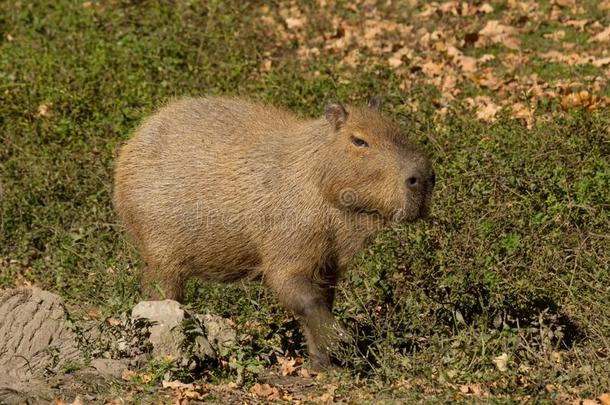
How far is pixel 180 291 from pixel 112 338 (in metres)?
1.24

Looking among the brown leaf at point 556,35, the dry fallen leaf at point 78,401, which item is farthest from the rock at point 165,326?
the brown leaf at point 556,35

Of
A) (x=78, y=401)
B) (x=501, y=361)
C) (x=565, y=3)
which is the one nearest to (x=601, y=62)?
(x=565, y=3)

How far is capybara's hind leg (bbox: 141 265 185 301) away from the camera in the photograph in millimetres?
7399

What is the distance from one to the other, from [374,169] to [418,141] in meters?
2.83

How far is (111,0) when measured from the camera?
40.7 ft

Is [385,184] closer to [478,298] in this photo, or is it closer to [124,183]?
[478,298]

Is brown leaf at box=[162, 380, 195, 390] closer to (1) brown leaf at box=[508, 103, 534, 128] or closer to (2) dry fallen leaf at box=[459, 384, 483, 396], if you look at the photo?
(2) dry fallen leaf at box=[459, 384, 483, 396]

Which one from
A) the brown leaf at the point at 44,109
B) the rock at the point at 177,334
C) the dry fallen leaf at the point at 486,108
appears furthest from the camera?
the brown leaf at the point at 44,109

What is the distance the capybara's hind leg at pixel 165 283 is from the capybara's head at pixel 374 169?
1338 mm

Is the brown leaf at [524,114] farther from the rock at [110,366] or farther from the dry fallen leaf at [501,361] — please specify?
the rock at [110,366]

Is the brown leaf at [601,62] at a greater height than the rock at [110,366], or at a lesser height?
greater

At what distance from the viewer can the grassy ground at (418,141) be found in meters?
6.11

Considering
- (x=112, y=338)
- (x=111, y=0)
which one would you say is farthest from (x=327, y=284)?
(x=111, y=0)

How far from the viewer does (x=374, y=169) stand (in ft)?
21.0
